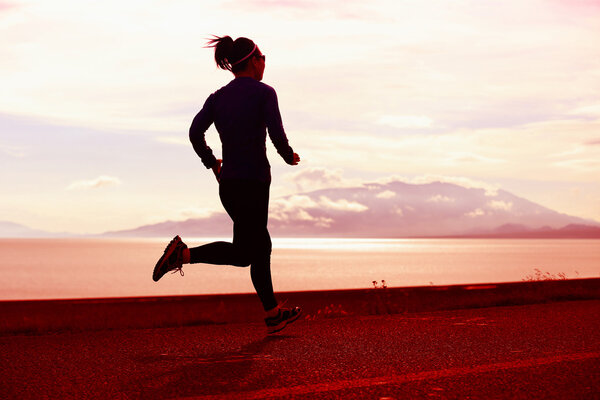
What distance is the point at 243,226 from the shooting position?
17.3 ft

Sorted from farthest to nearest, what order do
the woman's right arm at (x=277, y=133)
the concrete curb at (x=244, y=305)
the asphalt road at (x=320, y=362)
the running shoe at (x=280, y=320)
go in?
1. the concrete curb at (x=244, y=305)
2. the running shoe at (x=280, y=320)
3. the woman's right arm at (x=277, y=133)
4. the asphalt road at (x=320, y=362)

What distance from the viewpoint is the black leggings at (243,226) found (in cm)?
523

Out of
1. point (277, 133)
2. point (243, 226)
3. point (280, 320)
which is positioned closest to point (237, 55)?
point (277, 133)

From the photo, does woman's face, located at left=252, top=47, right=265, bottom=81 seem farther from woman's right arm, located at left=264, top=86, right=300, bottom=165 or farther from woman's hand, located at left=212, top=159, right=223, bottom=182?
woman's hand, located at left=212, top=159, right=223, bottom=182

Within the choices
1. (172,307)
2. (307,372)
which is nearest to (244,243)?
(307,372)

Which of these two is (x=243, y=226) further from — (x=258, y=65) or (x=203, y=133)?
(x=258, y=65)

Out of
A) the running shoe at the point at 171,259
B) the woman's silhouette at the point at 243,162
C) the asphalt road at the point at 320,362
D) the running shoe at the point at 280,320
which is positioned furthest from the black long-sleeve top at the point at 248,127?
the asphalt road at the point at 320,362

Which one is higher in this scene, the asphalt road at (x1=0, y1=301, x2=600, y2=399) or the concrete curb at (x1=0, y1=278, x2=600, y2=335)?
the concrete curb at (x1=0, y1=278, x2=600, y2=335)

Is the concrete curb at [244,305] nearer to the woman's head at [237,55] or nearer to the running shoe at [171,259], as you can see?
the running shoe at [171,259]

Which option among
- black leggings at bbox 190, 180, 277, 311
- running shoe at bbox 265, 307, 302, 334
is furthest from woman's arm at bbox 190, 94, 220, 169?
running shoe at bbox 265, 307, 302, 334

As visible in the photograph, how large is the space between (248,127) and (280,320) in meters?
1.52

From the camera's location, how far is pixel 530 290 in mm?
10195

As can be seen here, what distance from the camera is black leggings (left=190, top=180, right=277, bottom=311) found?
523 centimetres

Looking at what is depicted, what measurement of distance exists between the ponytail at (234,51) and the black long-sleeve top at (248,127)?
135 mm
